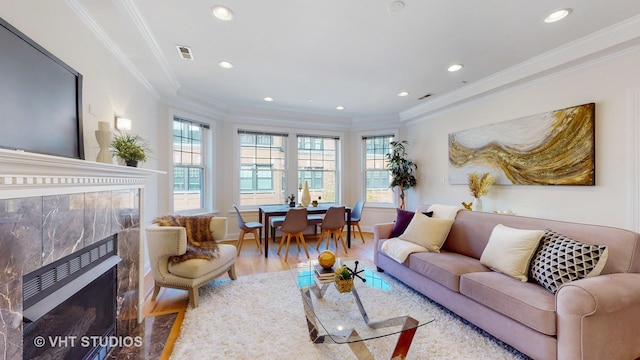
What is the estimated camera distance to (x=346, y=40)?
2.69 meters

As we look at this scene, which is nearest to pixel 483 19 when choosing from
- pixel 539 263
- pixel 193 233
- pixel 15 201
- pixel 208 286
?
pixel 539 263

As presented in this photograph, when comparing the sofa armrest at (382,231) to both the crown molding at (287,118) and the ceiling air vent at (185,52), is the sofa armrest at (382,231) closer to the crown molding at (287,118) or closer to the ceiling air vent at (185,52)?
the ceiling air vent at (185,52)

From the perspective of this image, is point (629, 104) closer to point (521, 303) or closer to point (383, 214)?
point (521, 303)

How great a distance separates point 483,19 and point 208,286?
3.89 m

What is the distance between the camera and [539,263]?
1.91 m

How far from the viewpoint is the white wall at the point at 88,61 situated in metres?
1.55

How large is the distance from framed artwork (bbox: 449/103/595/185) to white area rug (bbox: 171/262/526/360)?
2.26m

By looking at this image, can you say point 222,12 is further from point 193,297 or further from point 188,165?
point 188,165

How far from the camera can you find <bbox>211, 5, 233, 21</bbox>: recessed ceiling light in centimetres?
220

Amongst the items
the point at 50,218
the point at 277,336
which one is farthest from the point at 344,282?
the point at 50,218

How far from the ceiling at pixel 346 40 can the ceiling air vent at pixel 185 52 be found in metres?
0.05

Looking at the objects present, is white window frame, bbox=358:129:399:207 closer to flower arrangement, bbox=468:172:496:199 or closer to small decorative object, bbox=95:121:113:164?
flower arrangement, bbox=468:172:496:199

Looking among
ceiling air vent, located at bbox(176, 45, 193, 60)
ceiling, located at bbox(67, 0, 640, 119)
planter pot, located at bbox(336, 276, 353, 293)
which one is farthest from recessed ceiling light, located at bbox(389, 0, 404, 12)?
planter pot, located at bbox(336, 276, 353, 293)

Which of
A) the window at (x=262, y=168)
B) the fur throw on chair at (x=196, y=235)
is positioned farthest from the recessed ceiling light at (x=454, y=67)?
the fur throw on chair at (x=196, y=235)
